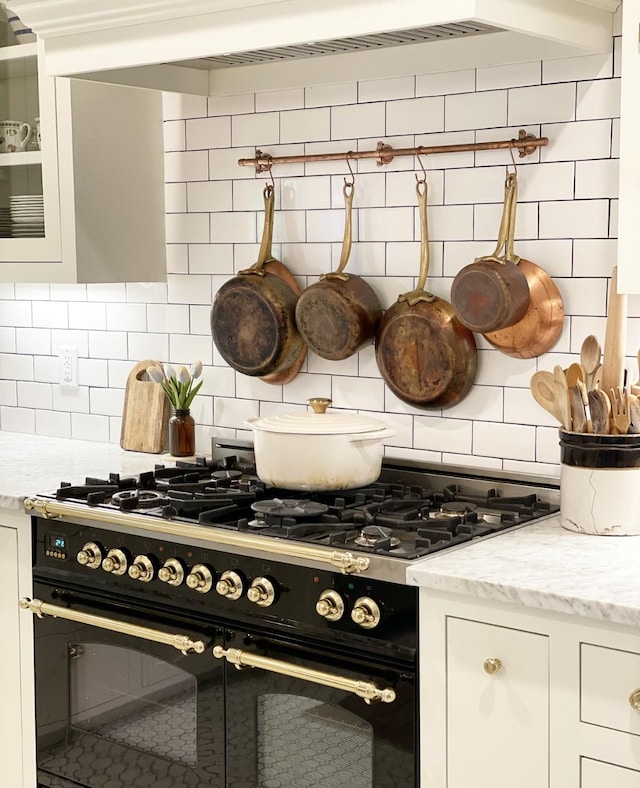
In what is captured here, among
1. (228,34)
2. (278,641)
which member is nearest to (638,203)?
(228,34)

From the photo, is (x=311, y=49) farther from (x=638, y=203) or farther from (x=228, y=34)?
(x=638, y=203)

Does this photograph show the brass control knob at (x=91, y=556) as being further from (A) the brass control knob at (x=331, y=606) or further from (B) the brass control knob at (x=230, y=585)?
(A) the brass control knob at (x=331, y=606)

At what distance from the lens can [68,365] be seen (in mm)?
3783

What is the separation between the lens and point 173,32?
2.64m

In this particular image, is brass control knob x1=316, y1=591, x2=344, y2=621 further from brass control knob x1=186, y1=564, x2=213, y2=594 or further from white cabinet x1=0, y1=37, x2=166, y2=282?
white cabinet x1=0, y1=37, x2=166, y2=282

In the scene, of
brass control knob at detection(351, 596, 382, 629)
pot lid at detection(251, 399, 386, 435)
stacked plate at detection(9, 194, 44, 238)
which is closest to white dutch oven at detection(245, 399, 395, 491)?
pot lid at detection(251, 399, 386, 435)

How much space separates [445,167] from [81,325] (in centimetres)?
141

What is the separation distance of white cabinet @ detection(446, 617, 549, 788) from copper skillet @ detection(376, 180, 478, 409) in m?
0.84

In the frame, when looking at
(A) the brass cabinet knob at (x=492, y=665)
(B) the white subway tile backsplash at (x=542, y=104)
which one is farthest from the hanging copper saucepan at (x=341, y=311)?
(A) the brass cabinet knob at (x=492, y=665)

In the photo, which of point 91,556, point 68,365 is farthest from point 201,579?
point 68,365

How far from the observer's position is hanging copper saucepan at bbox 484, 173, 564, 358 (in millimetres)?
2719

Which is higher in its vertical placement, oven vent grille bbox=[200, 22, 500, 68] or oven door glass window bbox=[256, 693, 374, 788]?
oven vent grille bbox=[200, 22, 500, 68]

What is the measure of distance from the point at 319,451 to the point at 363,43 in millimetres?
992

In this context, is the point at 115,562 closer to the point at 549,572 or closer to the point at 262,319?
the point at 262,319
